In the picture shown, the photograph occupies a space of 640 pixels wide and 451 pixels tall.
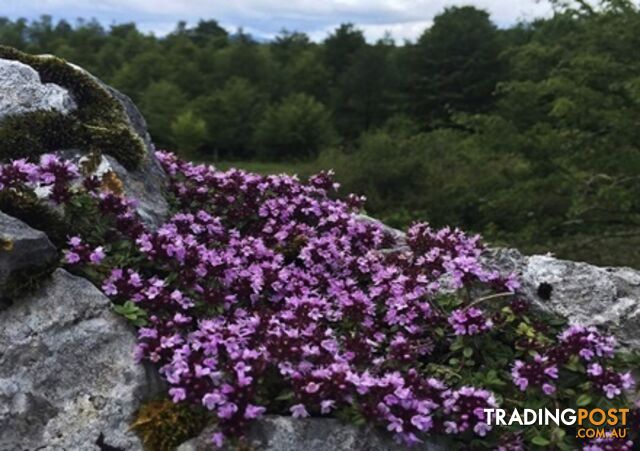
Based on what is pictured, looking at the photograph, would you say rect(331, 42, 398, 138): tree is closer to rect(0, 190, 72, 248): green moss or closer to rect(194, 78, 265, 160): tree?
rect(194, 78, 265, 160): tree

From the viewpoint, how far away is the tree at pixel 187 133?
39.8 meters

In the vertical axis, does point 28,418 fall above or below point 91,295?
below

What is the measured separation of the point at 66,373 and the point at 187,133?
124 ft

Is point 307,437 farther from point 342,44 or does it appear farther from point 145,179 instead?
point 342,44

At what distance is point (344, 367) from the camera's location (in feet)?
9.23

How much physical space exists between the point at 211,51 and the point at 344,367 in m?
50.9

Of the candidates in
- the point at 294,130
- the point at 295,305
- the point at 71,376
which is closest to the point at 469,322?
the point at 295,305

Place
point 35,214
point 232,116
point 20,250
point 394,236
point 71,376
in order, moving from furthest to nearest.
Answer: point 232,116 < point 394,236 < point 35,214 < point 20,250 < point 71,376

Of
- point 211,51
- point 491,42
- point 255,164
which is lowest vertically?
point 255,164

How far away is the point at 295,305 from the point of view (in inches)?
133

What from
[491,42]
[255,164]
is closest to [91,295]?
[255,164]

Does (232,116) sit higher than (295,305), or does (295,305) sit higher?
(295,305)

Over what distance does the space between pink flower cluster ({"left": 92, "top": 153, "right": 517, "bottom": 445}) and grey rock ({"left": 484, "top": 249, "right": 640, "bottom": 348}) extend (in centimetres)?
26

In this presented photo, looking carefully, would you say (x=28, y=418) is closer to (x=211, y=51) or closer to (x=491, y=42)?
(x=491, y=42)
